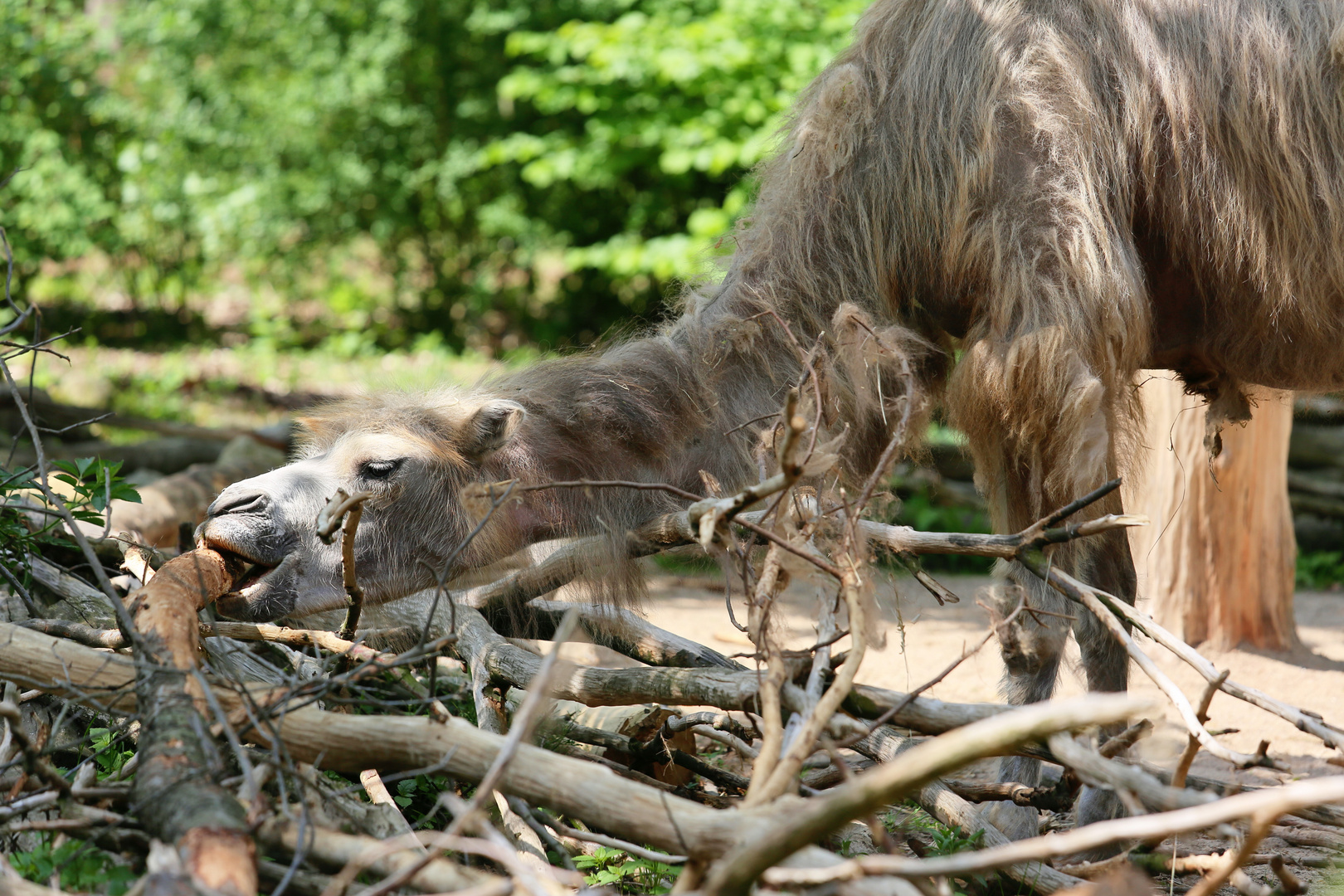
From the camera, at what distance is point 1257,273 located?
3.45m

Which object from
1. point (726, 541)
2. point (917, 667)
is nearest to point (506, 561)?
point (726, 541)

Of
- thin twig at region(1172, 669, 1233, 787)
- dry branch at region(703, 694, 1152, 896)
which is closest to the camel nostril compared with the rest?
dry branch at region(703, 694, 1152, 896)

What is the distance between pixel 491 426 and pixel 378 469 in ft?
1.15

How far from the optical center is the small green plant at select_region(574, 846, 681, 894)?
2684mm

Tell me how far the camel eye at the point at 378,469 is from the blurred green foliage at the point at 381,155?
6.84m

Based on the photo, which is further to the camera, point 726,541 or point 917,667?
point 917,667

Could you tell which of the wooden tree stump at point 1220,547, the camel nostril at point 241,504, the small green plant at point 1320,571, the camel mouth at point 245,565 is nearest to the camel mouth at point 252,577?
the camel mouth at point 245,565

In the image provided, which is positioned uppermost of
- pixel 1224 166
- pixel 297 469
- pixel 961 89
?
pixel 961 89

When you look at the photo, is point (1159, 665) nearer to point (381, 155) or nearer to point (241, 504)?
point (241, 504)

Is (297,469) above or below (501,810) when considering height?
above

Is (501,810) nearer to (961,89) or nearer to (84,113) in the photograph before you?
(961,89)

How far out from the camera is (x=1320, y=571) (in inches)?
287

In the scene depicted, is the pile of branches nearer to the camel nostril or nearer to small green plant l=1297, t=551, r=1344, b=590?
the camel nostril

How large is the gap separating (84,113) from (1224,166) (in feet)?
36.7
